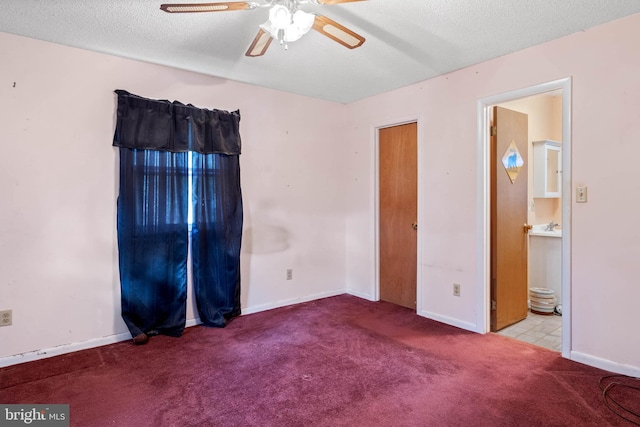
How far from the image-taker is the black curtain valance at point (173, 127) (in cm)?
290

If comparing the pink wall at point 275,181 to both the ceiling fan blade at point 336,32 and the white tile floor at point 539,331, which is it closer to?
the white tile floor at point 539,331

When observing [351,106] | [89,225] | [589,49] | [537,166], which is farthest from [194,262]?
[537,166]

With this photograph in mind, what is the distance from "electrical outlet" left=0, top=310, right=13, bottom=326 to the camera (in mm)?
2510

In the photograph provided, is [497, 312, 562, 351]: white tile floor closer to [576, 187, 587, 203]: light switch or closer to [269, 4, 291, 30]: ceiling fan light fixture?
[576, 187, 587, 203]: light switch

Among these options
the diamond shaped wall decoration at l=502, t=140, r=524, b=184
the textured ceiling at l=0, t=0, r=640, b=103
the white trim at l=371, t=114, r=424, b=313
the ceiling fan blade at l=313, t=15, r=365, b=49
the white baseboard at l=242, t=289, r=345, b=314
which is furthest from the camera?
the white baseboard at l=242, t=289, r=345, b=314

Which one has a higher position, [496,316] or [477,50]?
[477,50]

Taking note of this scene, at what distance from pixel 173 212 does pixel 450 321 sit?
8.94 ft

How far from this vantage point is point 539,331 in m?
3.25

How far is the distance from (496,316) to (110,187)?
3496 millimetres

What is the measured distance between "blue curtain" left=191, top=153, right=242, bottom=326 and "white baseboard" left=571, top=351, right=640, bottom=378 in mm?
2835

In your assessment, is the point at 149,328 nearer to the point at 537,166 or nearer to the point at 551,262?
the point at 551,262

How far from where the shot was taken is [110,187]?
2902mm

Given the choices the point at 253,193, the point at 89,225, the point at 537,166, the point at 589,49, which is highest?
the point at 589,49

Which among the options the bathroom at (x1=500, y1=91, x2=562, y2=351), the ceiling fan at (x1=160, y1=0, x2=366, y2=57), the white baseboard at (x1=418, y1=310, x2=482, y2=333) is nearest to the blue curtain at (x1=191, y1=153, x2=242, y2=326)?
the ceiling fan at (x1=160, y1=0, x2=366, y2=57)
